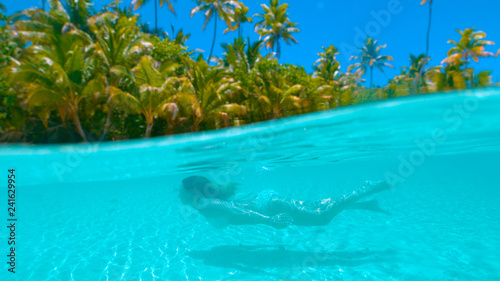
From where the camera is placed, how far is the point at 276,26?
1511 inches

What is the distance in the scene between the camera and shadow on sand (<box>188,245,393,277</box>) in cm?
712

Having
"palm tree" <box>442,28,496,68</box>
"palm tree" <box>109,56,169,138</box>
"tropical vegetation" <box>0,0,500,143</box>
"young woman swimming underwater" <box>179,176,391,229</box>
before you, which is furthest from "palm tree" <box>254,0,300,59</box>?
"young woman swimming underwater" <box>179,176,391,229</box>

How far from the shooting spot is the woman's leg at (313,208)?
816cm

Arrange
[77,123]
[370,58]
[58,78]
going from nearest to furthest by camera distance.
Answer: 1. [58,78]
2. [77,123]
3. [370,58]

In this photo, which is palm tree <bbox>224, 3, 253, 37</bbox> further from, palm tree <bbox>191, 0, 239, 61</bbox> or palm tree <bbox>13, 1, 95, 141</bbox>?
palm tree <bbox>13, 1, 95, 141</bbox>

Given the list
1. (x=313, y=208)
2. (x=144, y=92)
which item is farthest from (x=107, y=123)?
(x=313, y=208)

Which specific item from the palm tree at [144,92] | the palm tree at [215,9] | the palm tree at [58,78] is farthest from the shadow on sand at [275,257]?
the palm tree at [215,9]

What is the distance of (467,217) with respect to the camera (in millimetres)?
11469

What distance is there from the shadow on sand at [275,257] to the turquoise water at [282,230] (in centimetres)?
4

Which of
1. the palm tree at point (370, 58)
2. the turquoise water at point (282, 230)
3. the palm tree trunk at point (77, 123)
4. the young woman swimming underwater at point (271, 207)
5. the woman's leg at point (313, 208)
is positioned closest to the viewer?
the turquoise water at point (282, 230)

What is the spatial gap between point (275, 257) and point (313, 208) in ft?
5.19

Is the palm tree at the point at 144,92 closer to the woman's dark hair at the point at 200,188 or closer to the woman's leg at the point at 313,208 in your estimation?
the woman's dark hair at the point at 200,188

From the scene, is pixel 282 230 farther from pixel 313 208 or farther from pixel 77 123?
pixel 77 123

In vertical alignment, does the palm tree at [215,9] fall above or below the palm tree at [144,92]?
above
